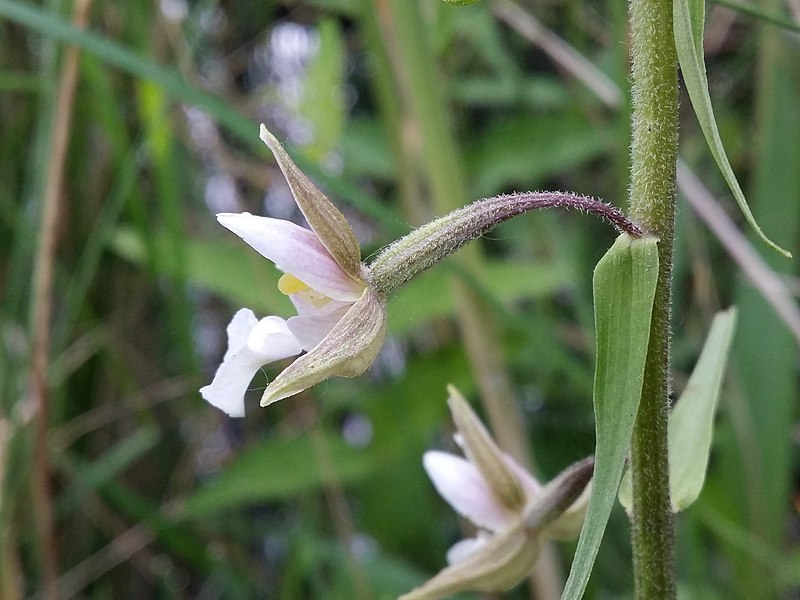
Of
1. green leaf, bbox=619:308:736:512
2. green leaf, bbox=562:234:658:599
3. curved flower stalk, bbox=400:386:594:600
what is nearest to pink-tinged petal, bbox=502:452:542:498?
curved flower stalk, bbox=400:386:594:600

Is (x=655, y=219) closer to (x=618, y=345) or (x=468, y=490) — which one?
(x=618, y=345)

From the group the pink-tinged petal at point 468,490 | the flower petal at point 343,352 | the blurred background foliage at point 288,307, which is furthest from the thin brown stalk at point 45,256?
the flower petal at point 343,352

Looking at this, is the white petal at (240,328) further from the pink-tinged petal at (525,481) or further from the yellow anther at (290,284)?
the pink-tinged petal at (525,481)

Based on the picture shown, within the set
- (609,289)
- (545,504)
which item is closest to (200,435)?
(545,504)

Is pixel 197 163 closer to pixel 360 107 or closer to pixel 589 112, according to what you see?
pixel 360 107

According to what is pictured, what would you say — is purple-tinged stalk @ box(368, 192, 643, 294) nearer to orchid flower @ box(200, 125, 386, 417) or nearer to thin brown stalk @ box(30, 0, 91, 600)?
orchid flower @ box(200, 125, 386, 417)

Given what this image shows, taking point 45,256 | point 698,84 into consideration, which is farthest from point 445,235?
point 45,256
